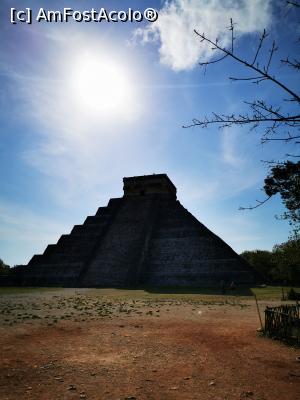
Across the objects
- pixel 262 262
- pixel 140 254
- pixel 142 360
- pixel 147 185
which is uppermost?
pixel 147 185

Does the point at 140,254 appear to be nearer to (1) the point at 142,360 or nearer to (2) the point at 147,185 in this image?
(2) the point at 147,185

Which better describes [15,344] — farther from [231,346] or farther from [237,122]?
[237,122]

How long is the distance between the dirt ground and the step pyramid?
19.3 m

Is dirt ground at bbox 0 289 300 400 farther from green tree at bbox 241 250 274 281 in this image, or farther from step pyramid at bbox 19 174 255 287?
green tree at bbox 241 250 274 281

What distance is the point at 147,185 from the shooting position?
169ft

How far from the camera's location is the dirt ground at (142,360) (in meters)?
5.94

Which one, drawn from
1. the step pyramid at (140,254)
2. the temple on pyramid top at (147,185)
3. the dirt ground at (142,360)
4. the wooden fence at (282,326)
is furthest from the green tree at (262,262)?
the wooden fence at (282,326)

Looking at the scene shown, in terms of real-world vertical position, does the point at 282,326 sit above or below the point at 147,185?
below

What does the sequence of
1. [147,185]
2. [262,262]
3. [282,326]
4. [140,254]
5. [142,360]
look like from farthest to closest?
[262,262]
[147,185]
[140,254]
[282,326]
[142,360]

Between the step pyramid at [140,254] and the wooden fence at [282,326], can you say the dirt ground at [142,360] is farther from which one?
the step pyramid at [140,254]

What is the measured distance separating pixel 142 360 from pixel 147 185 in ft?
145

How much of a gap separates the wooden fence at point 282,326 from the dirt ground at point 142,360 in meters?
0.38

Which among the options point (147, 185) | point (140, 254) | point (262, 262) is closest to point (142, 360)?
point (140, 254)

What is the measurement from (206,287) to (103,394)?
25586mm
